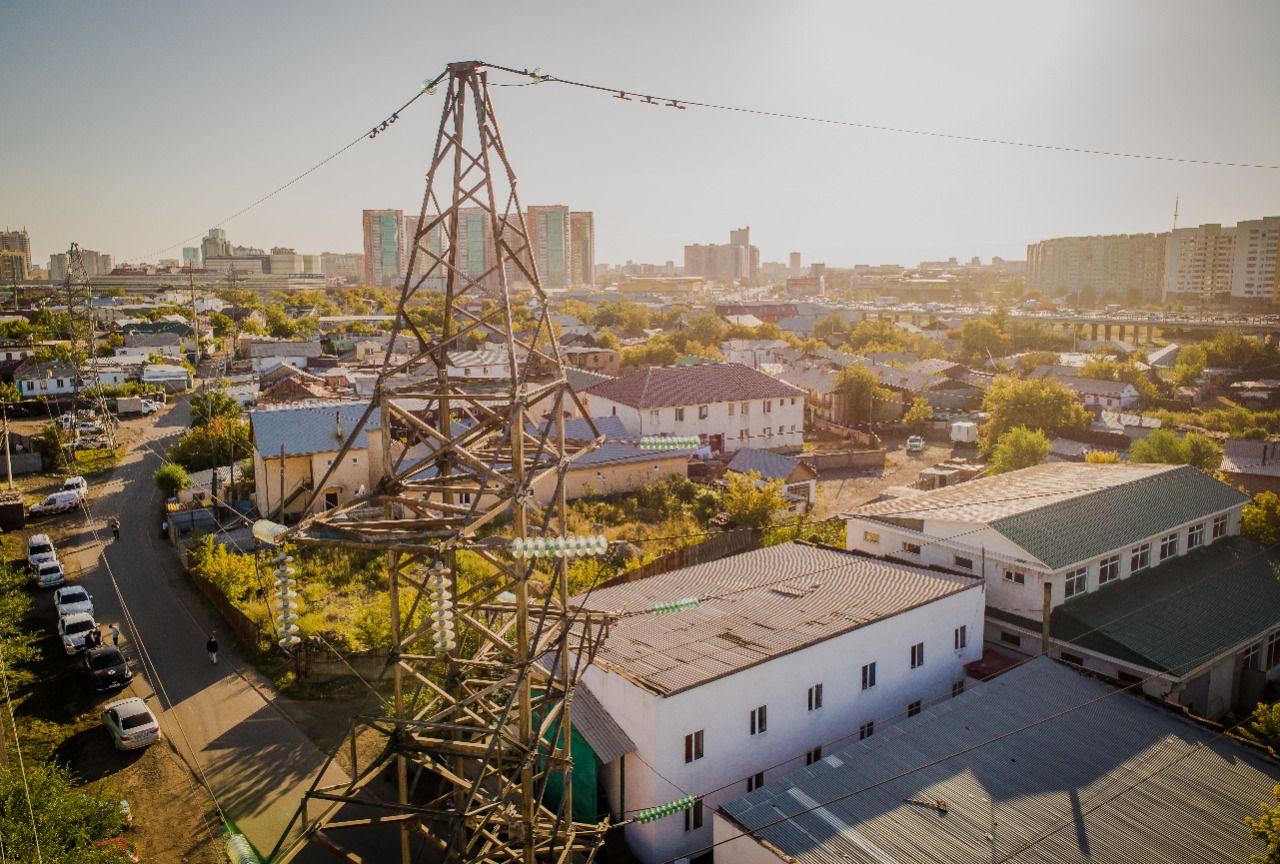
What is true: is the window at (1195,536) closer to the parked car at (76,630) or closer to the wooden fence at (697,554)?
the wooden fence at (697,554)

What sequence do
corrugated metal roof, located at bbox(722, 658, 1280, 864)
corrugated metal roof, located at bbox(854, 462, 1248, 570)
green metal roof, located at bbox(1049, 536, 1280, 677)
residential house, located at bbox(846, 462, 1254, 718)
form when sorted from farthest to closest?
corrugated metal roof, located at bbox(854, 462, 1248, 570), residential house, located at bbox(846, 462, 1254, 718), green metal roof, located at bbox(1049, 536, 1280, 677), corrugated metal roof, located at bbox(722, 658, 1280, 864)

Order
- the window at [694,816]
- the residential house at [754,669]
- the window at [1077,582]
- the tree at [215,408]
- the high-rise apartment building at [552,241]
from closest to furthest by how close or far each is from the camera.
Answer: the residential house at [754,669]
the window at [694,816]
the window at [1077,582]
the tree at [215,408]
the high-rise apartment building at [552,241]

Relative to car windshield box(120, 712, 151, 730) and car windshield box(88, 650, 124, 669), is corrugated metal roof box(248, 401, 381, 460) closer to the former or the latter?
car windshield box(88, 650, 124, 669)

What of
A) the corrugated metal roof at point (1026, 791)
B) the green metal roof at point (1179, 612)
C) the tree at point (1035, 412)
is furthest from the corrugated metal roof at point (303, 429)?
the tree at point (1035, 412)

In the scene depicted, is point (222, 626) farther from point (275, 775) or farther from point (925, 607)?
point (925, 607)

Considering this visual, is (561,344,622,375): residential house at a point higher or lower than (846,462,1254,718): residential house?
higher

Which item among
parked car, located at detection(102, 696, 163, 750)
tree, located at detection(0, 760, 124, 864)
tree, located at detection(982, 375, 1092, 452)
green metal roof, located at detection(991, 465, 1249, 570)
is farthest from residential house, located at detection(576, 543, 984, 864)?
tree, located at detection(982, 375, 1092, 452)
